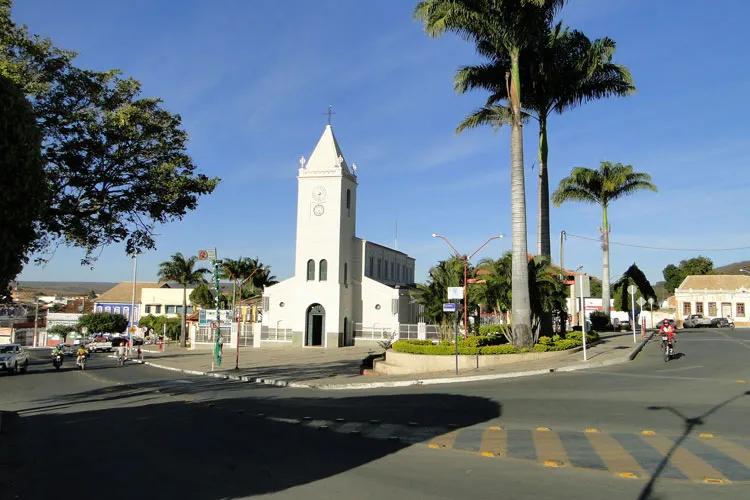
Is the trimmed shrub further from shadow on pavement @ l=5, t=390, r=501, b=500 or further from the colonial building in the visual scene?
shadow on pavement @ l=5, t=390, r=501, b=500

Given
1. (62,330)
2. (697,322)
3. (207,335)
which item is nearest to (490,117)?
(207,335)

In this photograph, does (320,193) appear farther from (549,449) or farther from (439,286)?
(549,449)

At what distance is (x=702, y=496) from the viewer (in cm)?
713

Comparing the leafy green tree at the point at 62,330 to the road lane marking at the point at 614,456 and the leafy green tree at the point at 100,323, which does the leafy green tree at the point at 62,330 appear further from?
the road lane marking at the point at 614,456

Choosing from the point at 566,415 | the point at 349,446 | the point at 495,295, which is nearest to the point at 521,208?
the point at 495,295

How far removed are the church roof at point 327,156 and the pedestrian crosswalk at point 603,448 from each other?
42489mm

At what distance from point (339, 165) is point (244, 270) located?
24.2 metres

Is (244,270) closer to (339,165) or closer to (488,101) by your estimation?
(339,165)

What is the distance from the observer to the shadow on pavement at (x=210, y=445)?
812 centimetres

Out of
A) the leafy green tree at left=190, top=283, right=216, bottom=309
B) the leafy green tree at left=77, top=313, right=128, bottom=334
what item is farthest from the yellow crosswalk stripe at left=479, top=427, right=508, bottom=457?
the leafy green tree at left=77, top=313, right=128, bottom=334

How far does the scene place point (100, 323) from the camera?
3305 inches

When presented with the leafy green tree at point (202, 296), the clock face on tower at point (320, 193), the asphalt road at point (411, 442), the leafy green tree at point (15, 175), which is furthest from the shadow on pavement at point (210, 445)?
the leafy green tree at point (202, 296)

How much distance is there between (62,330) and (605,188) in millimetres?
74088

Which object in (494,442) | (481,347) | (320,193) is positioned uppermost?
(320,193)
